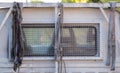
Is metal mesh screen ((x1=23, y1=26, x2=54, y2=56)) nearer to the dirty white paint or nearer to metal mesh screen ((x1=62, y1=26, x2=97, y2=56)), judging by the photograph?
the dirty white paint

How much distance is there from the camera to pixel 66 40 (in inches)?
243

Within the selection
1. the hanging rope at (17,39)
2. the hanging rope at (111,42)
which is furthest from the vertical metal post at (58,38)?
the hanging rope at (111,42)

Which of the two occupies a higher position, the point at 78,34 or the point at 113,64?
the point at 78,34

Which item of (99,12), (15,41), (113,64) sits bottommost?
(113,64)

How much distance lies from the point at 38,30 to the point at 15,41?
0.41 meters

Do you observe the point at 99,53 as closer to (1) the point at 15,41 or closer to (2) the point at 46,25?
(2) the point at 46,25

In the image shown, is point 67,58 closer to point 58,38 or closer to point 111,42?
point 58,38

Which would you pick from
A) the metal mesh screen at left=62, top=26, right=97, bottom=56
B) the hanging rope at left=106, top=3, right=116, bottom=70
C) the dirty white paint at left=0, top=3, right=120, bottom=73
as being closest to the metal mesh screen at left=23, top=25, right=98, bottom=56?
the metal mesh screen at left=62, top=26, right=97, bottom=56

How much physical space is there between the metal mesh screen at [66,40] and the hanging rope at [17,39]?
126 millimetres

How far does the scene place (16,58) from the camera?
19.7 ft

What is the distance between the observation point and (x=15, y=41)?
6.07 m

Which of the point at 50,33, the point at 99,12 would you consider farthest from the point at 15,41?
the point at 99,12

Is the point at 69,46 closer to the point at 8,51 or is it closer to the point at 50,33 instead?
the point at 50,33

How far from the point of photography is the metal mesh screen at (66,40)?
242 inches
